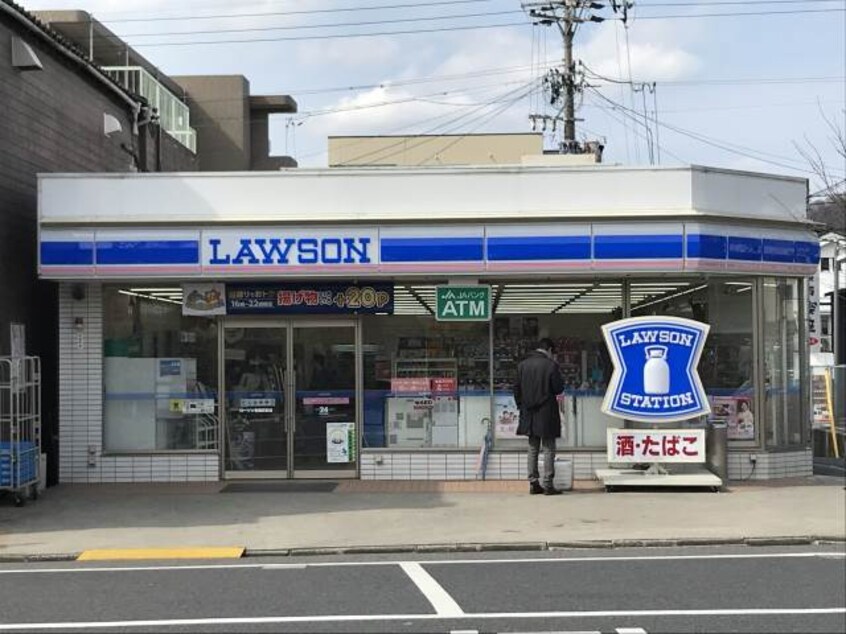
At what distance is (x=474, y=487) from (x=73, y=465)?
212 inches

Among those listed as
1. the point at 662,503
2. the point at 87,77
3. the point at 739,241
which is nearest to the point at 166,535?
the point at 662,503

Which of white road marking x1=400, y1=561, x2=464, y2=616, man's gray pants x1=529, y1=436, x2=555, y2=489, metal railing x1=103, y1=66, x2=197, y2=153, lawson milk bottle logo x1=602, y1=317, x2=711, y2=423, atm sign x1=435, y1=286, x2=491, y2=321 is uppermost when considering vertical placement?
metal railing x1=103, y1=66, x2=197, y2=153

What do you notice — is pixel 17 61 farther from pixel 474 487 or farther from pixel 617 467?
pixel 617 467

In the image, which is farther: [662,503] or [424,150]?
[424,150]

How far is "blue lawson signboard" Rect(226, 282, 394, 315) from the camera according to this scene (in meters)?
12.8

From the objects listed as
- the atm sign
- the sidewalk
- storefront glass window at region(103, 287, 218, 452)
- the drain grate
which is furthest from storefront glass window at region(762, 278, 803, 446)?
storefront glass window at region(103, 287, 218, 452)

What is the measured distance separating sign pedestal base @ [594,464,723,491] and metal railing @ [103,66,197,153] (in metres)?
21.7

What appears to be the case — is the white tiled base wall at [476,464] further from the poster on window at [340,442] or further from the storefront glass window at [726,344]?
the storefront glass window at [726,344]

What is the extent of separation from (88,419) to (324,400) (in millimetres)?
3157

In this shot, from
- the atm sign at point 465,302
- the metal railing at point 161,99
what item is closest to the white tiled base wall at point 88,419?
the atm sign at point 465,302

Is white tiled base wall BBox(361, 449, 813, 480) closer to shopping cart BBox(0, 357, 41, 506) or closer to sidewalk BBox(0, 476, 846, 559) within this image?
sidewalk BBox(0, 476, 846, 559)

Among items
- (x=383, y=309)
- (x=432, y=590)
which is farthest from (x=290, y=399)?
(x=432, y=590)

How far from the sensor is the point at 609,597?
6.87m

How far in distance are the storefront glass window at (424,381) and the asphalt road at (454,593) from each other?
14.4 feet
